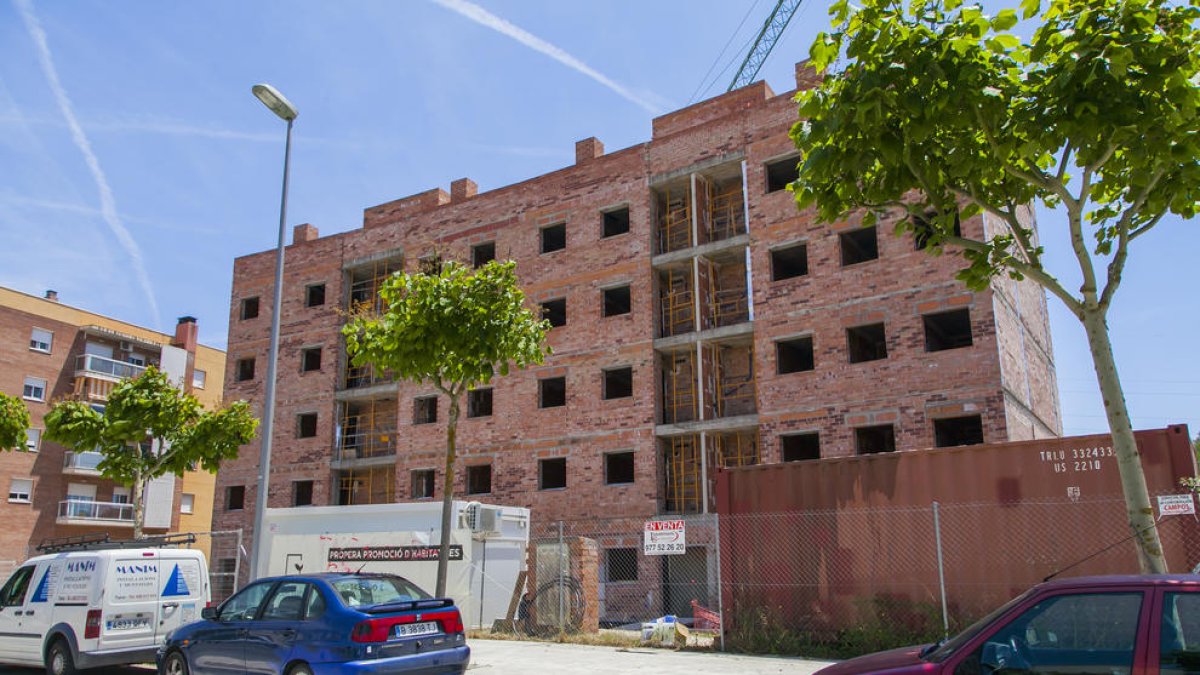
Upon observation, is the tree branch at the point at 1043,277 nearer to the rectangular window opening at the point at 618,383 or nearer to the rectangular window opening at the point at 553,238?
the rectangular window opening at the point at 618,383

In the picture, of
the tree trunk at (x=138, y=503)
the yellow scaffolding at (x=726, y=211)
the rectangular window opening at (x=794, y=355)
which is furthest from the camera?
the yellow scaffolding at (x=726, y=211)

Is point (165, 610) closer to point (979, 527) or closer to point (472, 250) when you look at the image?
point (979, 527)

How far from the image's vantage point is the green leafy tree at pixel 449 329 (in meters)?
13.2

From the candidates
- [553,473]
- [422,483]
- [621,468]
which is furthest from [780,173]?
[422,483]

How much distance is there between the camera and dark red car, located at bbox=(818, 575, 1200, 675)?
4781 mm

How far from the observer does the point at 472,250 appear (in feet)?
102

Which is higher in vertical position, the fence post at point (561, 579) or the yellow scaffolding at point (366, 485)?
the yellow scaffolding at point (366, 485)

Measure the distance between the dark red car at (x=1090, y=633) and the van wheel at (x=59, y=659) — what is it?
10996 millimetres

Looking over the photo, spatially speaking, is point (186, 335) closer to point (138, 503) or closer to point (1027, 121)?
point (138, 503)

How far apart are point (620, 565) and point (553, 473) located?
12.7 feet

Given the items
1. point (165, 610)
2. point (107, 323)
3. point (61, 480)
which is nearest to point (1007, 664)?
point (165, 610)

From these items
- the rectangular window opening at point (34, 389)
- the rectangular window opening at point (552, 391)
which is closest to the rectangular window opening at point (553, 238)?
the rectangular window opening at point (552, 391)

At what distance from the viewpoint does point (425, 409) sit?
3122 cm

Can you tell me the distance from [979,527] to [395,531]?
11.9m
